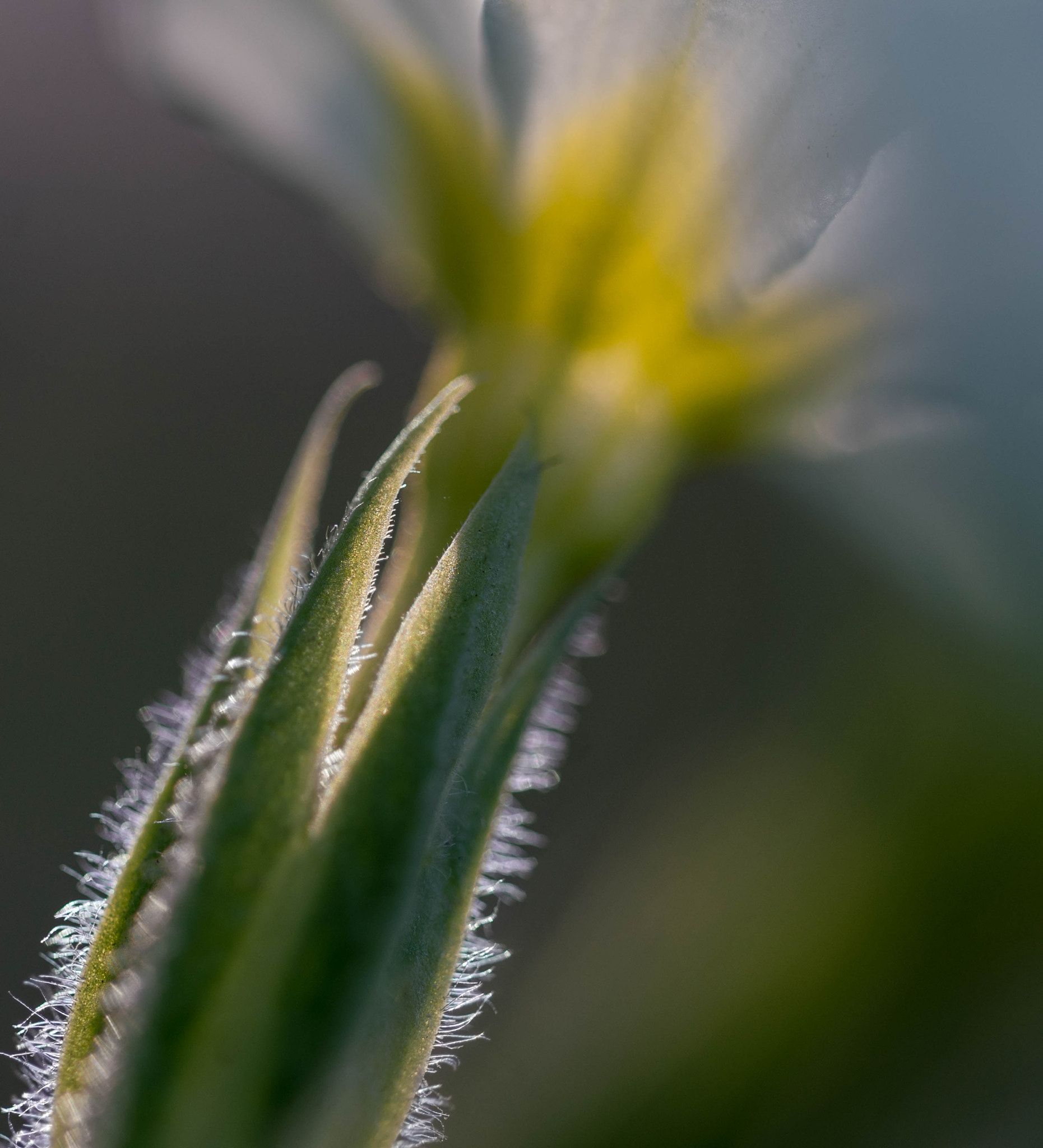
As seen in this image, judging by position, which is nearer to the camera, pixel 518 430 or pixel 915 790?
pixel 518 430

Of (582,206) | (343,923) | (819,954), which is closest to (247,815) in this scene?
(343,923)

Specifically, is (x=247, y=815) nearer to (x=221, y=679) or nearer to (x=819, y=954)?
(x=221, y=679)

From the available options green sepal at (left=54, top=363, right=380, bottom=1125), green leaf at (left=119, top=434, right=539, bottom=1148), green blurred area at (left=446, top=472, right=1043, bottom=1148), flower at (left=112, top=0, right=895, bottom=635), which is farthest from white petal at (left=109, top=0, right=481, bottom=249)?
green blurred area at (left=446, top=472, right=1043, bottom=1148)

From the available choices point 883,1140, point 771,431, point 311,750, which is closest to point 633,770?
point 883,1140

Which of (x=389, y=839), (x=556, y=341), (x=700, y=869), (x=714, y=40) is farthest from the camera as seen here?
(x=700, y=869)

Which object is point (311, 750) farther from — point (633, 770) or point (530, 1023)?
point (633, 770)

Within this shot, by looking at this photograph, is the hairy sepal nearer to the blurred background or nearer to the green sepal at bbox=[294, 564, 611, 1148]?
the green sepal at bbox=[294, 564, 611, 1148]

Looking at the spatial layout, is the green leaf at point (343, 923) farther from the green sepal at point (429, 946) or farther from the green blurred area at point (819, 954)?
the green blurred area at point (819, 954)
